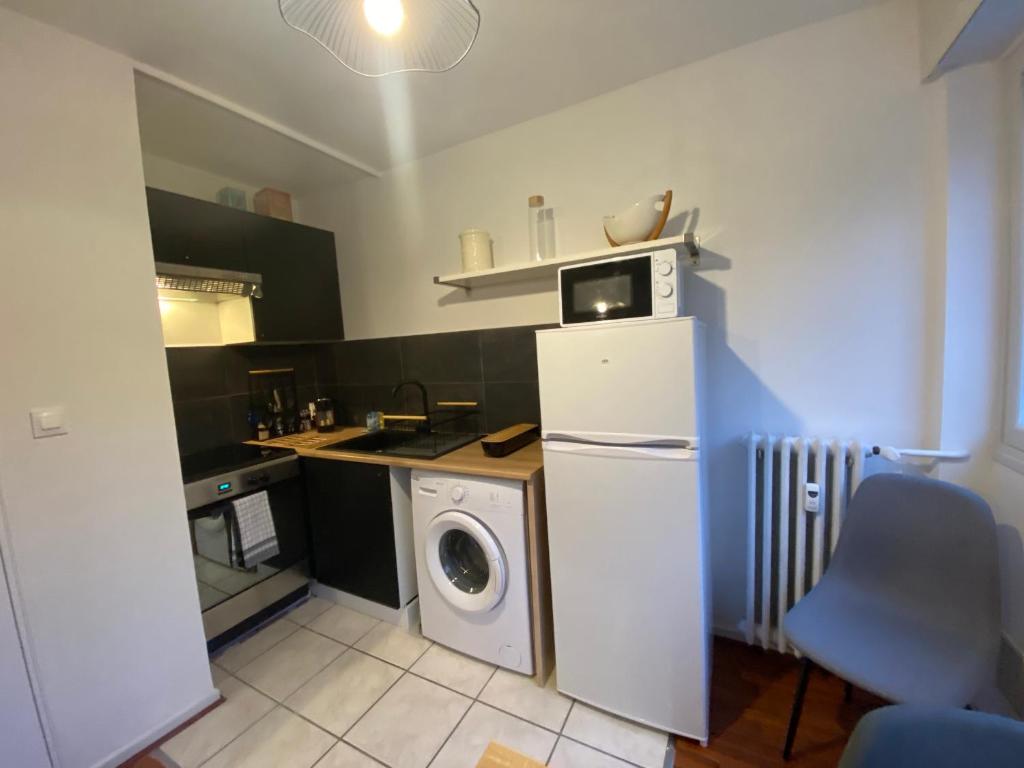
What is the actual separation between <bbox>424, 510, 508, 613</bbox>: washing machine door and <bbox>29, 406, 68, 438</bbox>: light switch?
4.26 feet

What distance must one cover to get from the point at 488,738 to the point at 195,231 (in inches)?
99.3

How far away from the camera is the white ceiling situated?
134 centimetres

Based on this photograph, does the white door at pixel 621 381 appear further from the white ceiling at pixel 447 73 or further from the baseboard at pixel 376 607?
the baseboard at pixel 376 607

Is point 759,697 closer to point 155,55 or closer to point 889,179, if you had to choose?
point 889,179

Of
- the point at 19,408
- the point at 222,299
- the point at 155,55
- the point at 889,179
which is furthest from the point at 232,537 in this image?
the point at 889,179

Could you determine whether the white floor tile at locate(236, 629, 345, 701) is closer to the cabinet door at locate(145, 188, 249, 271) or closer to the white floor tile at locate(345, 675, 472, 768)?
the white floor tile at locate(345, 675, 472, 768)

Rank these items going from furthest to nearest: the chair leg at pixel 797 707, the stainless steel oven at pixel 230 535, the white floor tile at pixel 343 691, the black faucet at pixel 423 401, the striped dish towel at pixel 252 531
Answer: the black faucet at pixel 423 401 < the striped dish towel at pixel 252 531 < the stainless steel oven at pixel 230 535 < the white floor tile at pixel 343 691 < the chair leg at pixel 797 707

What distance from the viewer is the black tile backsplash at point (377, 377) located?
218cm

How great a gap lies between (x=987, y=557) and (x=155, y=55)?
3197mm

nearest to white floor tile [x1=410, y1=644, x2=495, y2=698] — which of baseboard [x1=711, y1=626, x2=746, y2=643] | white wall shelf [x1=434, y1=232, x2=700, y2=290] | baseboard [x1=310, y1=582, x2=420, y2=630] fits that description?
baseboard [x1=310, y1=582, x2=420, y2=630]

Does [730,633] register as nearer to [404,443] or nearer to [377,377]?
[404,443]

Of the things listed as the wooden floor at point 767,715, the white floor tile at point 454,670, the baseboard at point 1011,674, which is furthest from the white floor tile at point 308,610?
the baseboard at point 1011,674

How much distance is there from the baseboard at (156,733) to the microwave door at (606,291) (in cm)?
207

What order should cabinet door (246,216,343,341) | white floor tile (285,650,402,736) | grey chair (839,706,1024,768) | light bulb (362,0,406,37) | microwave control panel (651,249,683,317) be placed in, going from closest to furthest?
grey chair (839,706,1024,768) → light bulb (362,0,406,37) → microwave control panel (651,249,683,317) → white floor tile (285,650,402,736) → cabinet door (246,216,343,341)
